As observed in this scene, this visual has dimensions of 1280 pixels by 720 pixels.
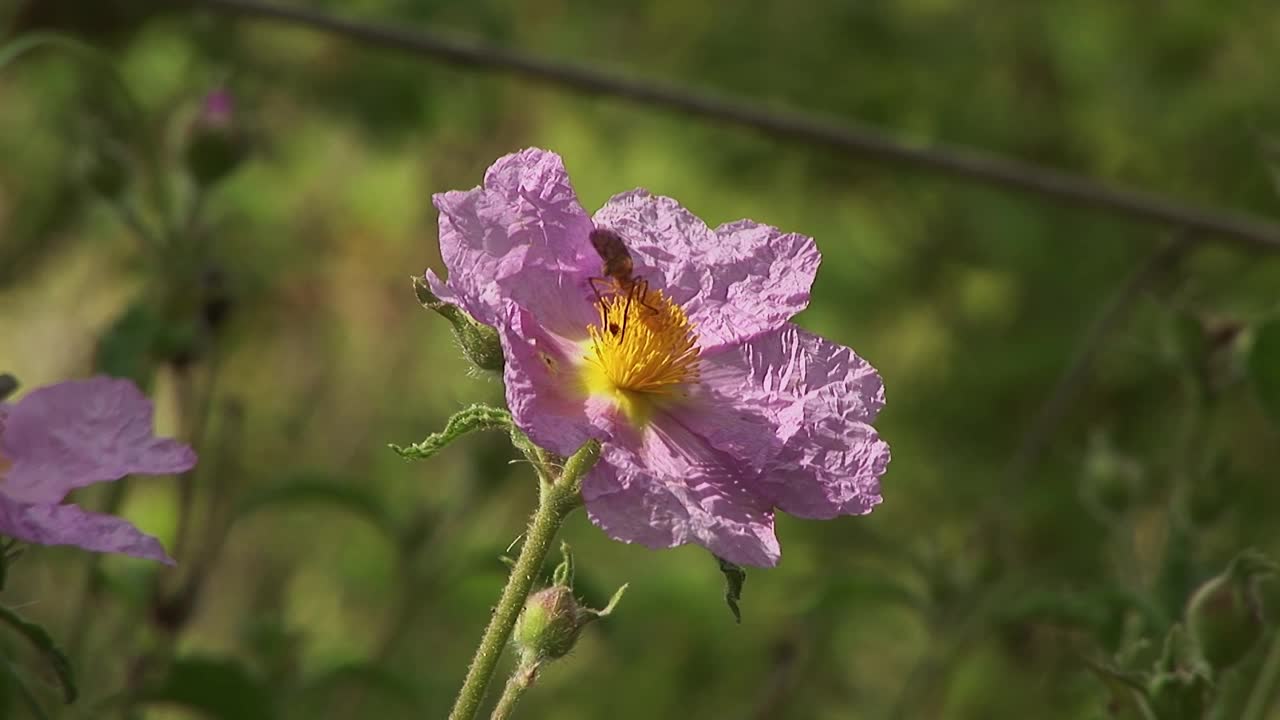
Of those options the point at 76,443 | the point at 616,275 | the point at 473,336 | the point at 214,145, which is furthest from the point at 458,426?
the point at 214,145

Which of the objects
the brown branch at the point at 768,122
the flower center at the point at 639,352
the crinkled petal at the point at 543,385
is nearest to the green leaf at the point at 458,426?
the crinkled petal at the point at 543,385

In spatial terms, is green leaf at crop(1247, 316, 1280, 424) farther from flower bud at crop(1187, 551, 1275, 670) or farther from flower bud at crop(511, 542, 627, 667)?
flower bud at crop(511, 542, 627, 667)

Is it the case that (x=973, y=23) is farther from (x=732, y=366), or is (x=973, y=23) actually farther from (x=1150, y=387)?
(x=732, y=366)

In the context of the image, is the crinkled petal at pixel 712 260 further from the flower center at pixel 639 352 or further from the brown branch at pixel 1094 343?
the brown branch at pixel 1094 343

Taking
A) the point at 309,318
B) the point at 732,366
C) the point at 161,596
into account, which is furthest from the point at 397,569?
the point at 309,318

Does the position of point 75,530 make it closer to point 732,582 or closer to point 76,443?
point 76,443

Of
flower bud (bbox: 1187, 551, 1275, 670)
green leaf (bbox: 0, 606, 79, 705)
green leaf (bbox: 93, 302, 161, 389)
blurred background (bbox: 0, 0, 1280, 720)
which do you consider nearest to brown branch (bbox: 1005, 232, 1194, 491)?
blurred background (bbox: 0, 0, 1280, 720)

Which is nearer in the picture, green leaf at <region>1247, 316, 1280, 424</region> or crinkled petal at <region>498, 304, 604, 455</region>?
crinkled petal at <region>498, 304, 604, 455</region>
